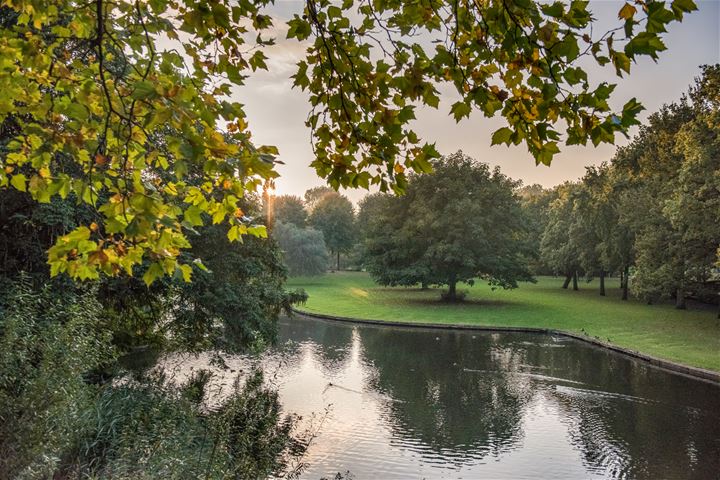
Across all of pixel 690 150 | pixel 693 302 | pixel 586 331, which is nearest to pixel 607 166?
pixel 693 302

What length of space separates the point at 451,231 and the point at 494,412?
1004 inches

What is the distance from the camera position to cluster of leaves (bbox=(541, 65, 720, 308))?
2606cm

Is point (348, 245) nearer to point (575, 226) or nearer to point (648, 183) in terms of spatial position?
point (575, 226)

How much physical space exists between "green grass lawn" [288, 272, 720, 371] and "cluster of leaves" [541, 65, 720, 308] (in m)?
2.15

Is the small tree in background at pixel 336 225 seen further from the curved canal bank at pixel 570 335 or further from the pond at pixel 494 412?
the pond at pixel 494 412

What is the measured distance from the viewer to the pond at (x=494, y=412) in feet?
34.7

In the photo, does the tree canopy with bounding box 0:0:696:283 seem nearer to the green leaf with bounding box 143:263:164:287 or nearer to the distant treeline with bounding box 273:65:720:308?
the green leaf with bounding box 143:263:164:287

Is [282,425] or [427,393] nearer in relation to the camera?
[282,425]

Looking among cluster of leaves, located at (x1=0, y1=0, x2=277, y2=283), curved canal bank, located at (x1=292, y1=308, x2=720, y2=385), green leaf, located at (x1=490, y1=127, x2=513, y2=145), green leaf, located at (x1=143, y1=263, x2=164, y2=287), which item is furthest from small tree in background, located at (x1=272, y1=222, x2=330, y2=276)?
green leaf, located at (x1=490, y1=127, x2=513, y2=145)

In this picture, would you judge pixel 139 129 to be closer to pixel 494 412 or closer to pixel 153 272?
pixel 153 272

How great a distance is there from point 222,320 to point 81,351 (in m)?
7.54

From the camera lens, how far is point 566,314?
112 feet

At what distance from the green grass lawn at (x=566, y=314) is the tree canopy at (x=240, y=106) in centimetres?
1923

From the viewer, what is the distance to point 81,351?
6.69 m
